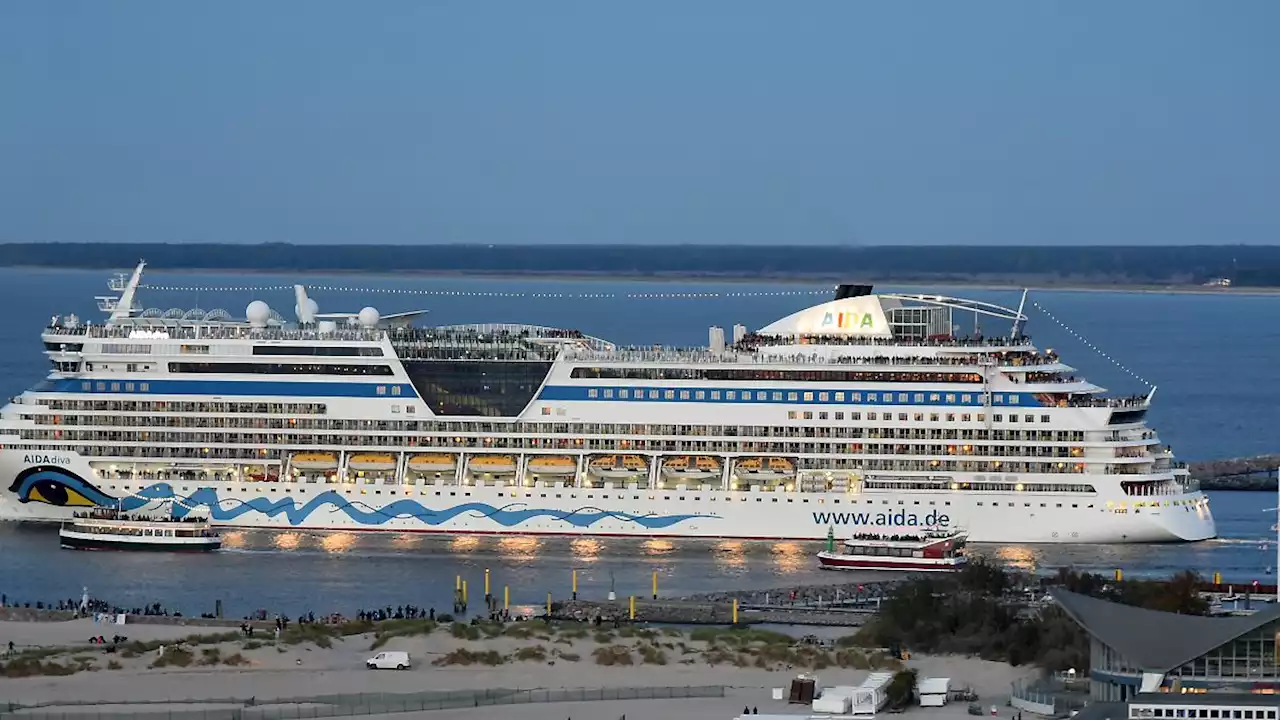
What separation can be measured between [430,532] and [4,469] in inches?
401

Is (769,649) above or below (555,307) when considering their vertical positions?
below

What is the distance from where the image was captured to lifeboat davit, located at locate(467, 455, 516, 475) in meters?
65.9

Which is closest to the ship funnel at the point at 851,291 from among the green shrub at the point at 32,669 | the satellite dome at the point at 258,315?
the satellite dome at the point at 258,315

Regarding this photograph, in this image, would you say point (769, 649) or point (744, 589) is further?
point (744, 589)


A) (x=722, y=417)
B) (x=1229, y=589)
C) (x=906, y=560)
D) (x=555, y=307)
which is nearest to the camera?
(x=1229, y=589)

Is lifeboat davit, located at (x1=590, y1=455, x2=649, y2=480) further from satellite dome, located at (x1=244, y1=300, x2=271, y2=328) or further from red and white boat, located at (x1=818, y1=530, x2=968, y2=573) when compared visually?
satellite dome, located at (x1=244, y1=300, x2=271, y2=328)

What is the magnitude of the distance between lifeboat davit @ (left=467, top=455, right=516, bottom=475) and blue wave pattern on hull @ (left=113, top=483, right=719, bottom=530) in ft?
2.83

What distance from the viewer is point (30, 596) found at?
191ft

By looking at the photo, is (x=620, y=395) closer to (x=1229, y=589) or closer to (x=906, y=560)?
(x=906, y=560)

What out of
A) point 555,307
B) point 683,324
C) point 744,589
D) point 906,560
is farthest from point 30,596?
point 555,307

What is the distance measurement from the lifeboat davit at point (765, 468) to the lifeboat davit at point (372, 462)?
789 cm

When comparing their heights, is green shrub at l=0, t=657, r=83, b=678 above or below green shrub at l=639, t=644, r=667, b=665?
below

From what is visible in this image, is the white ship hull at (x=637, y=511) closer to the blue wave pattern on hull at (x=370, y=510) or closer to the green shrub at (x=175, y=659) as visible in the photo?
the blue wave pattern on hull at (x=370, y=510)

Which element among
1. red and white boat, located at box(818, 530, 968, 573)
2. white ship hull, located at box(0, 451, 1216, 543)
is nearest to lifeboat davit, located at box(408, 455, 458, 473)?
white ship hull, located at box(0, 451, 1216, 543)
